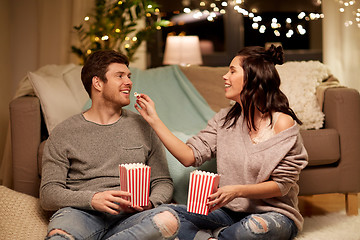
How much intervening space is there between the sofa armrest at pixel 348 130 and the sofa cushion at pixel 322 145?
4 centimetres

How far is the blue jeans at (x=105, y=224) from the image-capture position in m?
1.54

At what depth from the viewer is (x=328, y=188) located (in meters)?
2.43

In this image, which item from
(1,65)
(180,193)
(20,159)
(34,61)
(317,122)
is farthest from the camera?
(34,61)

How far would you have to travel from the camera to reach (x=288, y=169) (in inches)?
67.8

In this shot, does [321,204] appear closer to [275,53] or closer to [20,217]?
[275,53]

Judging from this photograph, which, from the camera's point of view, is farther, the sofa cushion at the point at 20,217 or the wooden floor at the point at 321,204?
the wooden floor at the point at 321,204

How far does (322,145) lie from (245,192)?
0.88 m

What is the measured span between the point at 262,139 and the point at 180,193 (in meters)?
0.54

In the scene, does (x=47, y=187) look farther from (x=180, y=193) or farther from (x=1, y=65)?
(x=1, y=65)

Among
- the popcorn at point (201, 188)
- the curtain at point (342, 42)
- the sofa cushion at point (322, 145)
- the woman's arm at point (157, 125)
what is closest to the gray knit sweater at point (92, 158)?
the woman's arm at point (157, 125)

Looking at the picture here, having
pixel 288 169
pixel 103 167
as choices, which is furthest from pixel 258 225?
pixel 103 167

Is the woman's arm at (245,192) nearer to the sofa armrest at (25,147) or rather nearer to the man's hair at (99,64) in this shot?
the man's hair at (99,64)

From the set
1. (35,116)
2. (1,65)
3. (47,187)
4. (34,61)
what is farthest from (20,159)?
(34,61)

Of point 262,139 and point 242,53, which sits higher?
point 242,53
